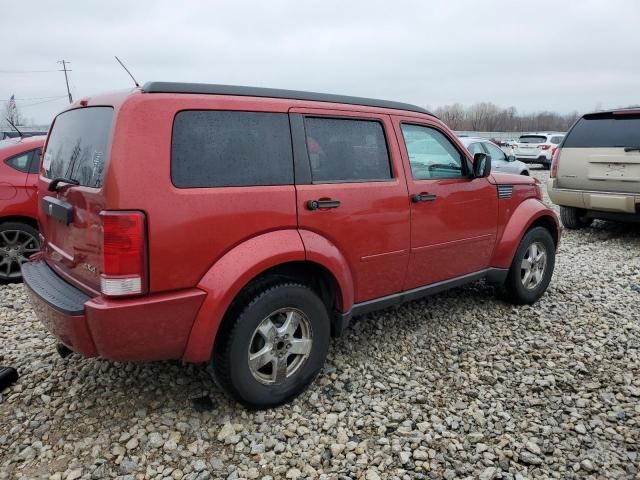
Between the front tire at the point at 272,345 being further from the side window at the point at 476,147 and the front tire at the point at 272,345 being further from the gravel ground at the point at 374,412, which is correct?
the side window at the point at 476,147

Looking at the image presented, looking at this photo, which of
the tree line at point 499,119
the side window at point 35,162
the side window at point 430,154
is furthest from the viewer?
the tree line at point 499,119

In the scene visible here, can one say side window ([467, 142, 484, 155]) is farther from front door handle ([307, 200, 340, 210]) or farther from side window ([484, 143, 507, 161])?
front door handle ([307, 200, 340, 210])

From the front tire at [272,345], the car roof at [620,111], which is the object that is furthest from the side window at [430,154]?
the car roof at [620,111]

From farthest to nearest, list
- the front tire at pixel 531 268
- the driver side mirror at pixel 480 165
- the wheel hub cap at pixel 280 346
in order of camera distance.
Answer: the front tire at pixel 531 268, the driver side mirror at pixel 480 165, the wheel hub cap at pixel 280 346

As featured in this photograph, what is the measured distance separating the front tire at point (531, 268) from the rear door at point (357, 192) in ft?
4.99

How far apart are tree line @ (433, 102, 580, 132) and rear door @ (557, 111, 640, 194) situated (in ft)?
187

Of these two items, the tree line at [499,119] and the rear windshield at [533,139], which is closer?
the rear windshield at [533,139]

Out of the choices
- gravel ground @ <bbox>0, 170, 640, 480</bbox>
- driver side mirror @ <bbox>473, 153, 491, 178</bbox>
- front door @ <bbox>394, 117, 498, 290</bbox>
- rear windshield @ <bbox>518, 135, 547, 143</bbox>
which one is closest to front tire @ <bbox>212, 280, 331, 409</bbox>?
gravel ground @ <bbox>0, 170, 640, 480</bbox>

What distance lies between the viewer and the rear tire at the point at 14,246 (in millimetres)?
5461

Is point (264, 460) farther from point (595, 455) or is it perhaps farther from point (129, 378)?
point (595, 455)

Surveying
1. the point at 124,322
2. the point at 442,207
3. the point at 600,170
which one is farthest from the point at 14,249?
the point at 600,170

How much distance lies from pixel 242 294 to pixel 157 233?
0.62 metres

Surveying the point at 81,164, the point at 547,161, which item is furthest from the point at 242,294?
the point at 547,161

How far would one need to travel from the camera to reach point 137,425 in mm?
2811
